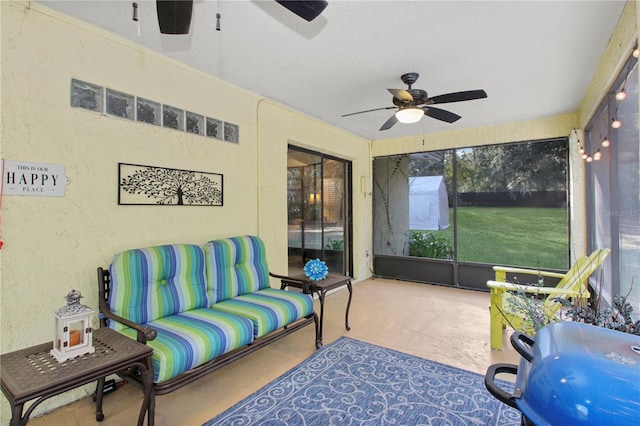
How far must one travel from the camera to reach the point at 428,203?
5.62 metres

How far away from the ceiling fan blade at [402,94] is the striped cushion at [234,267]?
6.38ft

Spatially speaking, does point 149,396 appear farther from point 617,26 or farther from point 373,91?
point 617,26

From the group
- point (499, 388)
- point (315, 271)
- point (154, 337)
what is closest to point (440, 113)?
point (315, 271)

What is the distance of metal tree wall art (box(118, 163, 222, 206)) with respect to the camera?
2459 millimetres

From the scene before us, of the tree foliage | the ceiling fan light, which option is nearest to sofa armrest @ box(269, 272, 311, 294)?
the ceiling fan light

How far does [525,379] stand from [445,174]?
4974mm

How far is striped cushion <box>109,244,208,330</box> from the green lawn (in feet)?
14.2

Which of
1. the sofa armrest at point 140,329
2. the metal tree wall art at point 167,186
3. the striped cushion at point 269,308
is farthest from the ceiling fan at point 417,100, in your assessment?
the sofa armrest at point 140,329

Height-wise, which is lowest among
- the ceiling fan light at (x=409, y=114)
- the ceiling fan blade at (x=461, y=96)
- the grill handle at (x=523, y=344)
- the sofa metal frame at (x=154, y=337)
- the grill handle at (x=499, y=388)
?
the sofa metal frame at (x=154, y=337)

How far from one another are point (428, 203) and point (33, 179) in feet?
17.3

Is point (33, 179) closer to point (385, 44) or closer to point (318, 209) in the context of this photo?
point (385, 44)

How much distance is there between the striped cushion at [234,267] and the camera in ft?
9.00

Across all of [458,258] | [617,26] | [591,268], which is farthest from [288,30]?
[458,258]

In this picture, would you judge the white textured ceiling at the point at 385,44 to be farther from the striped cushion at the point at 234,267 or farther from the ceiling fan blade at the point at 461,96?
the striped cushion at the point at 234,267
